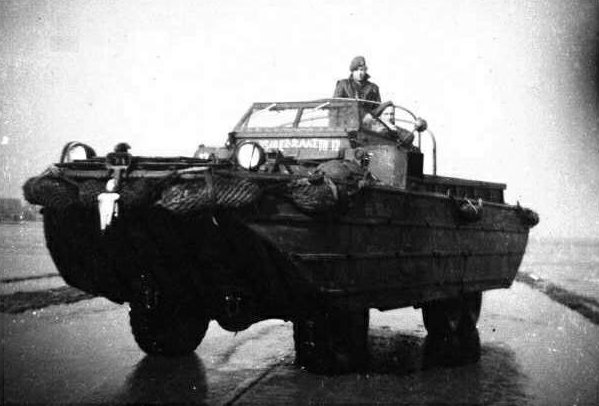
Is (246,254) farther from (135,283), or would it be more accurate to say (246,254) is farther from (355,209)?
(135,283)

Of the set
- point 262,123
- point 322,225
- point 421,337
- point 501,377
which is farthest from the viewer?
point 421,337

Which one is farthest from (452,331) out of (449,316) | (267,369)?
(267,369)

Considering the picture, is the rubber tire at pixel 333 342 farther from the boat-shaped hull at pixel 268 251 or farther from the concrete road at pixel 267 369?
the boat-shaped hull at pixel 268 251

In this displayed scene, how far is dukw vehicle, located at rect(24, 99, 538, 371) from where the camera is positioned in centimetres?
462

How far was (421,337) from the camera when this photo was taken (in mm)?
7973

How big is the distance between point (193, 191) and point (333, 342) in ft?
6.12

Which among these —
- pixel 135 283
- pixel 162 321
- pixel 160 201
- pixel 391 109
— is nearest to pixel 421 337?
pixel 391 109

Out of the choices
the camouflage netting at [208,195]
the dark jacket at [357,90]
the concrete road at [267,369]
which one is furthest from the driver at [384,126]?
the camouflage netting at [208,195]

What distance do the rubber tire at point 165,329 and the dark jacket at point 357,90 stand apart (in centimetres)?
298

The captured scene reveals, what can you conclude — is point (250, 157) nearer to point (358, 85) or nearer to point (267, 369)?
point (267, 369)

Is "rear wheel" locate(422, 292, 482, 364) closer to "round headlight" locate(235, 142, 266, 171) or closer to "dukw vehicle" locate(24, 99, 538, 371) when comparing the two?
"dukw vehicle" locate(24, 99, 538, 371)

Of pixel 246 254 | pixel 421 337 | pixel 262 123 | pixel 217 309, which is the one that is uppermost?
pixel 262 123

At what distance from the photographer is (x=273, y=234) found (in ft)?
15.2

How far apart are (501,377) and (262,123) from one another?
3398 mm
